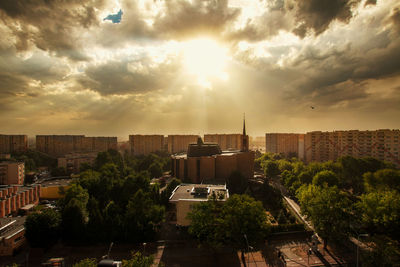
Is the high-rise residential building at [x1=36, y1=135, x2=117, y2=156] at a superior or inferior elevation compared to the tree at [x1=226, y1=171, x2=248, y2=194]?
superior

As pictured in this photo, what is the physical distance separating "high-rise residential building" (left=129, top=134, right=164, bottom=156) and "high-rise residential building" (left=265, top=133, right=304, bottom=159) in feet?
162

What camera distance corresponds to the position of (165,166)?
2448 inches

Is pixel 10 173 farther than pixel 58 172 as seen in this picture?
No

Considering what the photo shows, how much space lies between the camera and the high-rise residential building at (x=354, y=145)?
4555cm

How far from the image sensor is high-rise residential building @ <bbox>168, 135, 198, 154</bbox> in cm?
8706

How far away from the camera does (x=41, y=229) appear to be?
66.5 feet

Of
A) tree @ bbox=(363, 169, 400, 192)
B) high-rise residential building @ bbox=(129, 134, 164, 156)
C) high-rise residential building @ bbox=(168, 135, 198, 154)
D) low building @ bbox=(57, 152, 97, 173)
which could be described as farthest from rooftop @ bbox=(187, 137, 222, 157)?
high-rise residential building @ bbox=(129, 134, 164, 156)

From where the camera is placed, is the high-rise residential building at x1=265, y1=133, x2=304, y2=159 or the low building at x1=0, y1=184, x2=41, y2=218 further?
the high-rise residential building at x1=265, y1=133, x2=304, y2=159

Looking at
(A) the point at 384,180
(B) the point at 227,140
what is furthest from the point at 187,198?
(B) the point at 227,140

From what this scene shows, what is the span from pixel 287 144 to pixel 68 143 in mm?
88301

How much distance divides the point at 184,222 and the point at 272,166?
33782 millimetres

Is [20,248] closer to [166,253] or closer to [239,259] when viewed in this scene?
[166,253]

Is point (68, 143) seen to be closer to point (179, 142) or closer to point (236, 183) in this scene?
point (179, 142)

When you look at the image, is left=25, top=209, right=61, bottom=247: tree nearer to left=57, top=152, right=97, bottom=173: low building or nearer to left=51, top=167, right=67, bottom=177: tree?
left=51, top=167, right=67, bottom=177: tree
